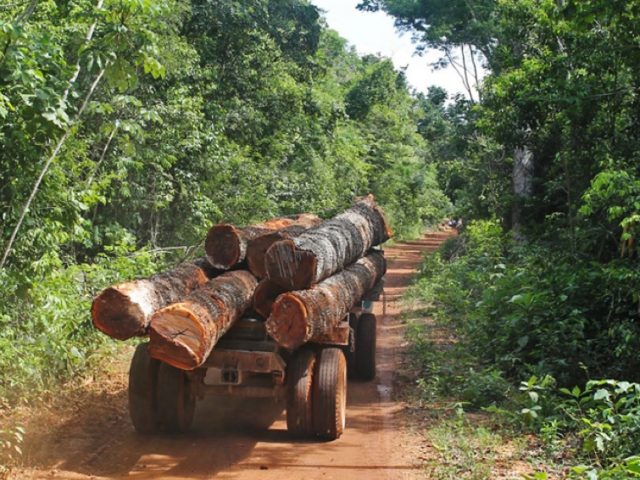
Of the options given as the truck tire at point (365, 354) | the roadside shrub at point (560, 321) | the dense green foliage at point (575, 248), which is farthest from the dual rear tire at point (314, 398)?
the truck tire at point (365, 354)

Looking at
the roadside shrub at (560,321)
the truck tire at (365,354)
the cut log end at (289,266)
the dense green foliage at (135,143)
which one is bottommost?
the truck tire at (365,354)

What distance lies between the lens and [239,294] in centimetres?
757

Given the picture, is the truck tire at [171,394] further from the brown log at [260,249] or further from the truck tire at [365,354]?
the truck tire at [365,354]

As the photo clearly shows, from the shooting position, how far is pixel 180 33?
61.2 feet

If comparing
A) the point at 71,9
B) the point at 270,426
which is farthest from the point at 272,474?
the point at 71,9

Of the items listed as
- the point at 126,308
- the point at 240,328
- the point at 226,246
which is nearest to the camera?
the point at 126,308

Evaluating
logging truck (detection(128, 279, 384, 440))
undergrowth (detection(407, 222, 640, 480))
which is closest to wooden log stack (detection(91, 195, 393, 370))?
logging truck (detection(128, 279, 384, 440))

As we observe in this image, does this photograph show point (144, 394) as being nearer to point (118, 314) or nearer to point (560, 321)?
point (118, 314)

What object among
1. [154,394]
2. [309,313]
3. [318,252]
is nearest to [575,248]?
[318,252]

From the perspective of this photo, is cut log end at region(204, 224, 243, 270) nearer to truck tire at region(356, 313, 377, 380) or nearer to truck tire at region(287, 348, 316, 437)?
truck tire at region(287, 348, 316, 437)

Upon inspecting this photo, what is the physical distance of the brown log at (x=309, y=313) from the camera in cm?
685

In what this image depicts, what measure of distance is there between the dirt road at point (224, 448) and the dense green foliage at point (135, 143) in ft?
3.61

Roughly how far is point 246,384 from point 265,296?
0.94 meters

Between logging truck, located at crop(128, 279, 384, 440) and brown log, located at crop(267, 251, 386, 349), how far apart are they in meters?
0.32
